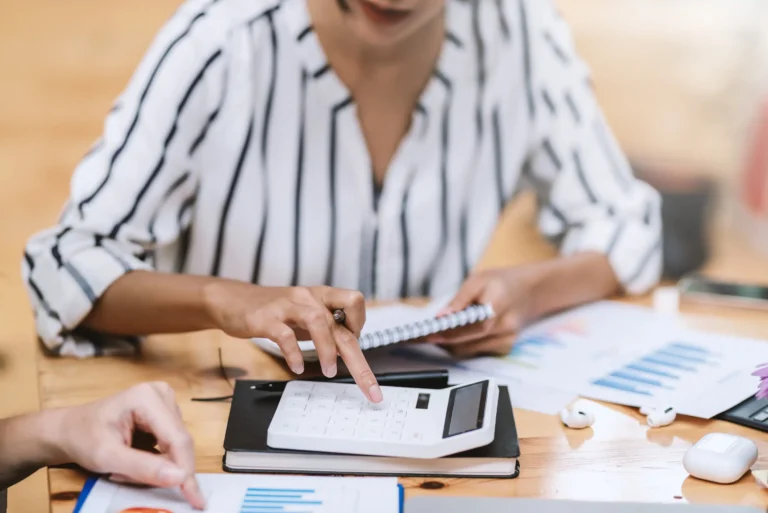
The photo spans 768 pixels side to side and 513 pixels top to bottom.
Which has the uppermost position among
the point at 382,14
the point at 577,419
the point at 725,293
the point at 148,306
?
the point at 382,14

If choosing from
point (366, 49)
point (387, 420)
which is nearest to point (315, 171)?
point (366, 49)

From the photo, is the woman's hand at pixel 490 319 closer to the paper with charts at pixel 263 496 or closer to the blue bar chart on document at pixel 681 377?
the blue bar chart on document at pixel 681 377

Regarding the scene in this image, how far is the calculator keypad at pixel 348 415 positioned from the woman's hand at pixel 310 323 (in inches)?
0.6

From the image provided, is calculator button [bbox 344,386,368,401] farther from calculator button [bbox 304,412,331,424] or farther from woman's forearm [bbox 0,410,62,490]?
woman's forearm [bbox 0,410,62,490]

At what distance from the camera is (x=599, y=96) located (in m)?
1.56

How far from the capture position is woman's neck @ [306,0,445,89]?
1281 millimetres

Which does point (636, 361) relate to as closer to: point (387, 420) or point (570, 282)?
point (570, 282)

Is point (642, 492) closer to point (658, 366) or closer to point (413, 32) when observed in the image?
point (658, 366)

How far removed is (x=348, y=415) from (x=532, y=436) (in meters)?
0.18

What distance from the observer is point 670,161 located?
172 cm

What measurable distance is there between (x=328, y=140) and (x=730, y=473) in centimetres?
75

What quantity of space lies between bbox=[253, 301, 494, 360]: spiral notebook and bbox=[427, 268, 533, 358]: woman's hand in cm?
2

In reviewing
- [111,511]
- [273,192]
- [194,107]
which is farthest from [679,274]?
[111,511]

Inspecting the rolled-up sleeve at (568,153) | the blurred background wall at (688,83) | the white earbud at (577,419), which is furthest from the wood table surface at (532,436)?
the blurred background wall at (688,83)
